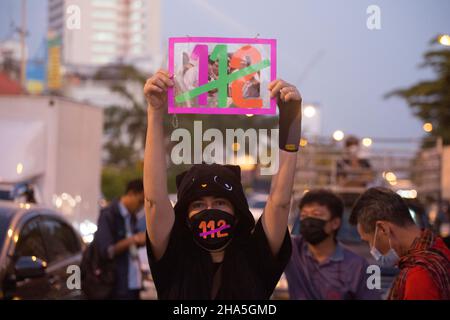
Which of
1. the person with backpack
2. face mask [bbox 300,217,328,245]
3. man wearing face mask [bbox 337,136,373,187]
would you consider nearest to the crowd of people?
face mask [bbox 300,217,328,245]

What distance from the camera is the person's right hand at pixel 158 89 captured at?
3760mm

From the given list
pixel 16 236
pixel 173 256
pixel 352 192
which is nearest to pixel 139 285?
pixel 16 236

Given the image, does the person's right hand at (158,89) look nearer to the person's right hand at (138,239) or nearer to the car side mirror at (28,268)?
the car side mirror at (28,268)

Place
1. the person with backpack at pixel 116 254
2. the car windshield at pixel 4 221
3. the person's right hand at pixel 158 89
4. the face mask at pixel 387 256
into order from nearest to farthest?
the person's right hand at pixel 158 89 → the face mask at pixel 387 256 → the car windshield at pixel 4 221 → the person with backpack at pixel 116 254

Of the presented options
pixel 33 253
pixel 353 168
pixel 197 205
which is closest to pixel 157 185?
pixel 197 205

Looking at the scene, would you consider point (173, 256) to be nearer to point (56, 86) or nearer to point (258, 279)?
point (258, 279)

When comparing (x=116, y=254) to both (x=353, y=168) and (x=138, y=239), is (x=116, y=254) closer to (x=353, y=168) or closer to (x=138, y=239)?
(x=138, y=239)

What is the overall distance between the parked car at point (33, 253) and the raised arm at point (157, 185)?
6.50 feet

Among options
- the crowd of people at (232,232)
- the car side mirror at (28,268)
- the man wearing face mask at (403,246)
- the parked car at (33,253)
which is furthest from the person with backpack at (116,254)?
the crowd of people at (232,232)

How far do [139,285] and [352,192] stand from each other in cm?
437

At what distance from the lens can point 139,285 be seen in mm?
9109

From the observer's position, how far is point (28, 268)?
6512 millimetres

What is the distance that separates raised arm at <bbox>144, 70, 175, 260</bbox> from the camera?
152 inches
